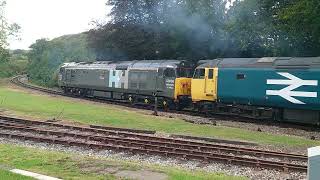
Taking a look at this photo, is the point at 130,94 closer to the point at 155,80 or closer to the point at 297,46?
the point at 155,80

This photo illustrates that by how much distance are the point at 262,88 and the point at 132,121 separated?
23.5 feet

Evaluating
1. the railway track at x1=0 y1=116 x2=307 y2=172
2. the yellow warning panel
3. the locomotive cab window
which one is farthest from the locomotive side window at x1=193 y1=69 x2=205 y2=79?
the railway track at x1=0 y1=116 x2=307 y2=172

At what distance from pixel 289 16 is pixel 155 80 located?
32.2 ft

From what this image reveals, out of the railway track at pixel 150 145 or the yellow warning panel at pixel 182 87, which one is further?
the yellow warning panel at pixel 182 87

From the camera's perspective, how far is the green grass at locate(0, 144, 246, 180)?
39.1ft

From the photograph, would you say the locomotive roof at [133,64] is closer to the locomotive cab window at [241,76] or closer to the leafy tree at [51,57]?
the locomotive cab window at [241,76]

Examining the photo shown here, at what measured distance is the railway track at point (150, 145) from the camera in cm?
1436

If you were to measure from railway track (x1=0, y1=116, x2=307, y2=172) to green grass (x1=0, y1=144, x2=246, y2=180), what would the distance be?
5.51 feet

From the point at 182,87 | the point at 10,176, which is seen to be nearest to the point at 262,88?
the point at 182,87

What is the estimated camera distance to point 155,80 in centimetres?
3191

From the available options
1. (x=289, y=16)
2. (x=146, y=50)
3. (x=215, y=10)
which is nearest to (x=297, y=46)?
(x=289, y=16)

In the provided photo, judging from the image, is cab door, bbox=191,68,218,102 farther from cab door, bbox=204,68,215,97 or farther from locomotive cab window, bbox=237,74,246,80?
locomotive cab window, bbox=237,74,246,80

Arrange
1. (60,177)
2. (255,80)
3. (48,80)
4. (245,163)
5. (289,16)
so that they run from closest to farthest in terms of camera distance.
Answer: (60,177) → (245,163) → (255,80) → (289,16) → (48,80)

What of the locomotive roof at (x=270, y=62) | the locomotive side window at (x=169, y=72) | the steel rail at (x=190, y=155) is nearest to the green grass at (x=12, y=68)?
the locomotive side window at (x=169, y=72)
